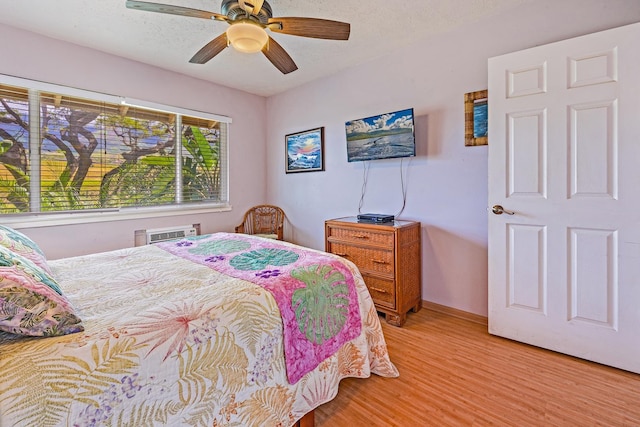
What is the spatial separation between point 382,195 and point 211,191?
87.2 inches

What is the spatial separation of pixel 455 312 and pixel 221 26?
10.3ft

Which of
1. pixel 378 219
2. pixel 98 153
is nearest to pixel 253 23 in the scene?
pixel 378 219

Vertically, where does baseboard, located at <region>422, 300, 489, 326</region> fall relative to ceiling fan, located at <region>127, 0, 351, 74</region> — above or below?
below

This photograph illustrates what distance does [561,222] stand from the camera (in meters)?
1.92

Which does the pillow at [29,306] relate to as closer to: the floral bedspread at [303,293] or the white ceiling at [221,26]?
the floral bedspread at [303,293]

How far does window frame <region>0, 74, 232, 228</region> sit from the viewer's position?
2.44 m

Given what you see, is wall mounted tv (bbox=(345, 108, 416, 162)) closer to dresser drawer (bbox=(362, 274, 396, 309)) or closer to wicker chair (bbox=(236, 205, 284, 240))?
dresser drawer (bbox=(362, 274, 396, 309))

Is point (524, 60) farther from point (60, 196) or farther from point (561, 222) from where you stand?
point (60, 196)

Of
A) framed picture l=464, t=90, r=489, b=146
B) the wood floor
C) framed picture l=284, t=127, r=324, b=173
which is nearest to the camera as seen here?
the wood floor

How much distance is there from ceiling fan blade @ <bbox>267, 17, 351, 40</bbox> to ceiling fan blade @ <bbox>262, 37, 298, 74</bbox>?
5.5 inches

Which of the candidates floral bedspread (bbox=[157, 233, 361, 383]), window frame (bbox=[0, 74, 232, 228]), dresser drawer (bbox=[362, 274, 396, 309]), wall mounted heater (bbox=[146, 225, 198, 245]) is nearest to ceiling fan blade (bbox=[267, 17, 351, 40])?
floral bedspread (bbox=[157, 233, 361, 383])

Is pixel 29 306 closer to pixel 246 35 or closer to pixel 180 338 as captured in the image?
pixel 180 338

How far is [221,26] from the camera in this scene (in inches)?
93.0

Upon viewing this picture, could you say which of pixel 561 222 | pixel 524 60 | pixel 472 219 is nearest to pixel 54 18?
pixel 524 60
